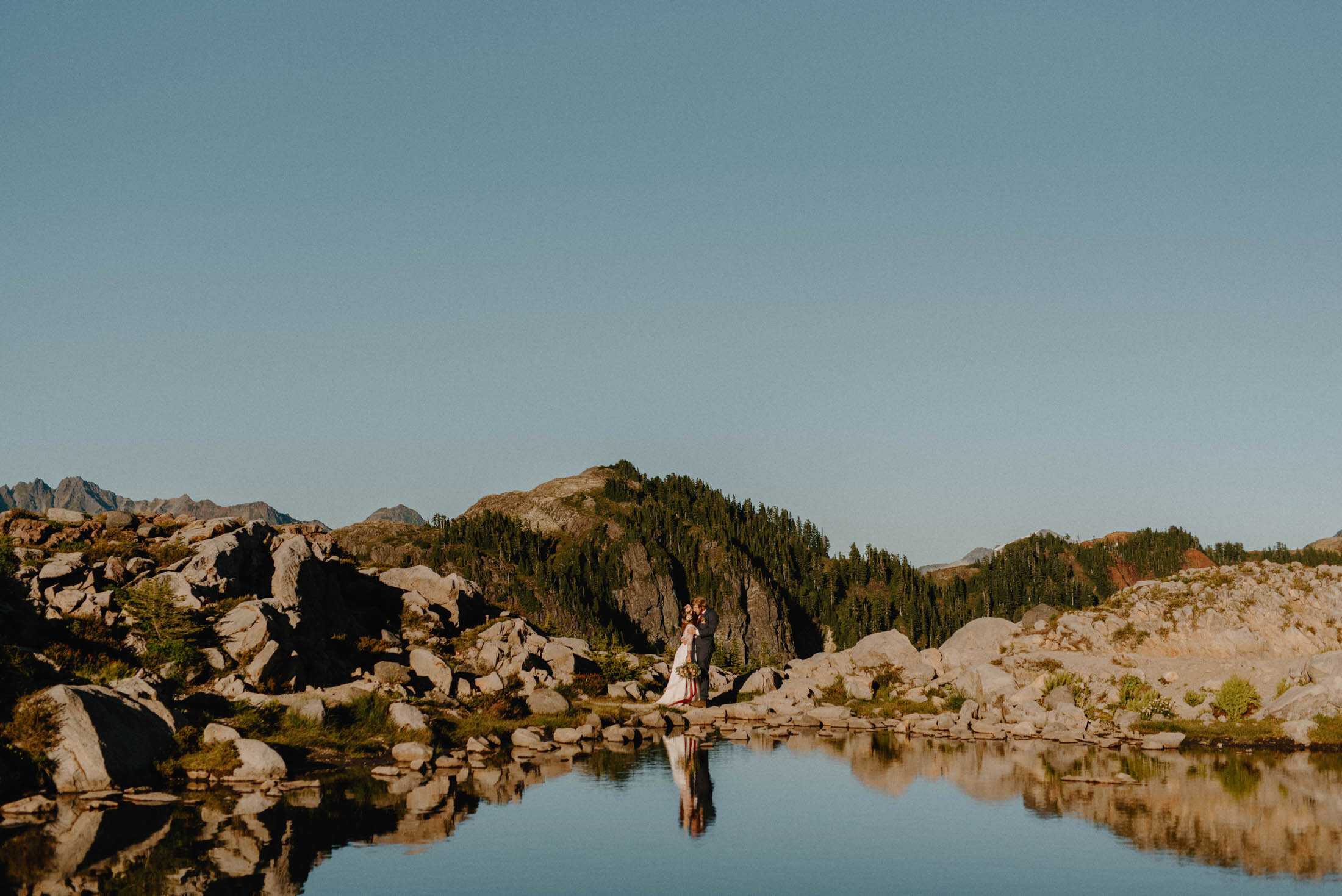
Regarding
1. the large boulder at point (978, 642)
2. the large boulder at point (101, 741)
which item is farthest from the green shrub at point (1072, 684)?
the large boulder at point (101, 741)

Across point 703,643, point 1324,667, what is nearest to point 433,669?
point 703,643

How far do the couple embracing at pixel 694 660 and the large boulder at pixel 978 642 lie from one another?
573 inches

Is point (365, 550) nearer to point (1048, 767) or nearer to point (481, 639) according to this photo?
point (481, 639)

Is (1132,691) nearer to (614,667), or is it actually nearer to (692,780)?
(692,780)

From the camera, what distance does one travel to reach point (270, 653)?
38.6 meters

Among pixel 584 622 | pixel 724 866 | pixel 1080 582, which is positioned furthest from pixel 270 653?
pixel 1080 582

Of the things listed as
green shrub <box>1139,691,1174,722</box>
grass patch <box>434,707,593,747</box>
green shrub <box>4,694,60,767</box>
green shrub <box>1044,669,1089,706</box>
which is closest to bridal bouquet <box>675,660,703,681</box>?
grass patch <box>434,707,593,747</box>

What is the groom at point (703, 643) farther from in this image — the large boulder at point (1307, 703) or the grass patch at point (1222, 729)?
the large boulder at point (1307, 703)

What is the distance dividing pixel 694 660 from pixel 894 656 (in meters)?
14.1

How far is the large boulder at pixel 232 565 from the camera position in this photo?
138 ft

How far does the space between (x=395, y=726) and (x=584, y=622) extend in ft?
424

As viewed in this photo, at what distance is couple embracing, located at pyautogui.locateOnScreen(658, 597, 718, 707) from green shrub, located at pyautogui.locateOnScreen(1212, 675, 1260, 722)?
21.0 meters

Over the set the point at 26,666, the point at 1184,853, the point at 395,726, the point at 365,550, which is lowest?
the point at 1184,853

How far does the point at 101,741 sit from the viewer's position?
2725 cm
